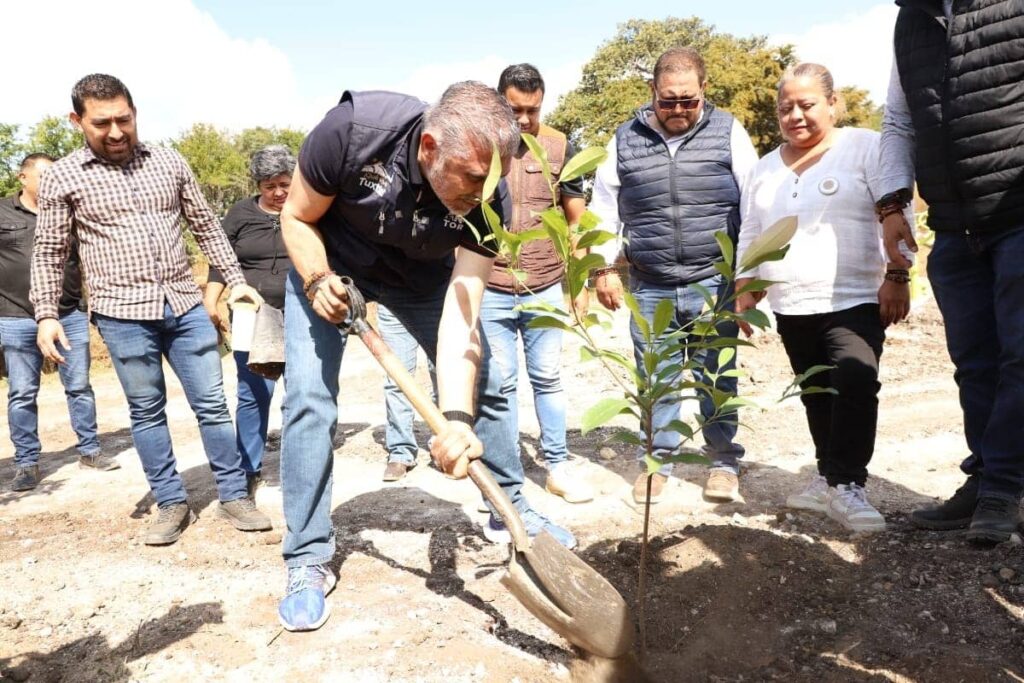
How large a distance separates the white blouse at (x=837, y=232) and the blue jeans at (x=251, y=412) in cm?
277

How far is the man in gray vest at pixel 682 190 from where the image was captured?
11.9 ft

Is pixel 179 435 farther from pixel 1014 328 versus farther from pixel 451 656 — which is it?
pixel 1014 328

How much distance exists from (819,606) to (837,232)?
1.55 metres

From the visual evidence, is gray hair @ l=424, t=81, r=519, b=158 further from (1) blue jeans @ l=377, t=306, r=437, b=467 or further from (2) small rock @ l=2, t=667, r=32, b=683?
(1) blue jeans @ l=377, t=306, r=437, b=467

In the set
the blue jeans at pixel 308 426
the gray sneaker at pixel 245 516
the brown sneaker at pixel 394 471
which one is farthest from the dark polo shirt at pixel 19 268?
the blue jeans at pixel 308 426

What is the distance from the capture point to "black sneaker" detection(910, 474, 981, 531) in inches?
122

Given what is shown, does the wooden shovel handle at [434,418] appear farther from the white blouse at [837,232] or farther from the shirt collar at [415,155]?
the white blouse at [837,232]

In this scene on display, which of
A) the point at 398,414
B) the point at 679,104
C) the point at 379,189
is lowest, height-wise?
the point at 398,414

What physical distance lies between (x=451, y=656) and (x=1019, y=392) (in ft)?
7.14

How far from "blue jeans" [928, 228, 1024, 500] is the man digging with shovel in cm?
178

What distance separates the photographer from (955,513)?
3.11 metres

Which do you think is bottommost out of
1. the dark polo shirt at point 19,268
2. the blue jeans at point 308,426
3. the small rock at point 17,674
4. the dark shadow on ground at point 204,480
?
the dark shadow on ground at point 204,480

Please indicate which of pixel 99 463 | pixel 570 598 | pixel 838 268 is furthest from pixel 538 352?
pixel 99 463

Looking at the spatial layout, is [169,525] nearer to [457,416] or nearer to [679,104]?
[457,416]
